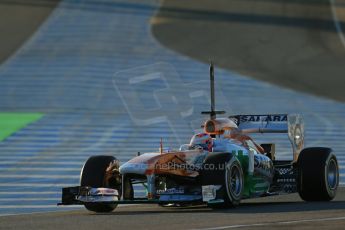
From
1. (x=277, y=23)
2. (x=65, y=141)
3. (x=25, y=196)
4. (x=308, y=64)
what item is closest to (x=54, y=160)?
(x=65, y=141)

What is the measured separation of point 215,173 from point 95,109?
1586cm

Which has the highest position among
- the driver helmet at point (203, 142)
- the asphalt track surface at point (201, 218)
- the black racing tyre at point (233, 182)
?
the driver helmet at point (203, 142)

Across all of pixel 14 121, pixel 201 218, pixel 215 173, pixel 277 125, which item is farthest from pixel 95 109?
pixel 201 218

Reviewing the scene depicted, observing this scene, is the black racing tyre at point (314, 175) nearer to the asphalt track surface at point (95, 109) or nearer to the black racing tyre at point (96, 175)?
the asphalt track surface at point (95, 109)

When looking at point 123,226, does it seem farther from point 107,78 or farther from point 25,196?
point 107,78

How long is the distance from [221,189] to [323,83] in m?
20.8

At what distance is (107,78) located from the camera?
33844 millimetres

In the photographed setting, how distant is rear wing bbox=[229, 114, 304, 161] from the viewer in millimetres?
17438

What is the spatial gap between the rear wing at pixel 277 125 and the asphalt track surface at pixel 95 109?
1.01m

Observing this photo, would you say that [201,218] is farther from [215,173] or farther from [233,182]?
[233,182]

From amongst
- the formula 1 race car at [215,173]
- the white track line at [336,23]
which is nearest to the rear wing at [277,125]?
the formula 1 race car at [215,173]

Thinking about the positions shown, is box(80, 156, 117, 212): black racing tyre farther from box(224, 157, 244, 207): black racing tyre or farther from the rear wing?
the rear wing

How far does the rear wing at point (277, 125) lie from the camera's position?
1744 cm

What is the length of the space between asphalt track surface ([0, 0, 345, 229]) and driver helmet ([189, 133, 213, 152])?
1096mm
